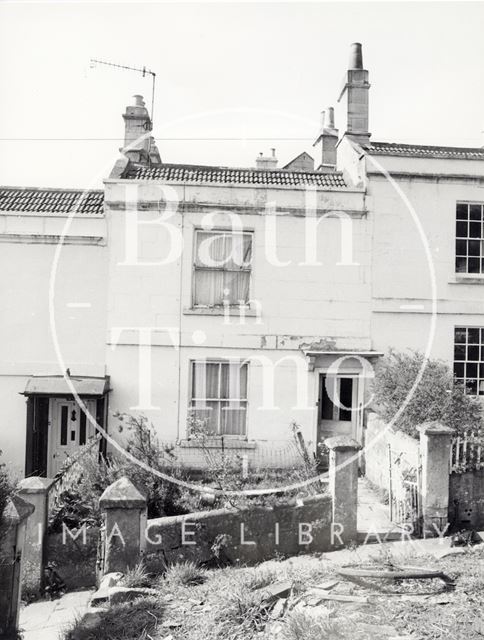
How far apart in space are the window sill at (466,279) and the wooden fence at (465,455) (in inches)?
207

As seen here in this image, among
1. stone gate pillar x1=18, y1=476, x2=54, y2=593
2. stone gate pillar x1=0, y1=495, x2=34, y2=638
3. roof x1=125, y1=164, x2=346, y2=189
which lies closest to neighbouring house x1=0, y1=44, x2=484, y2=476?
roof x1=125, y1=164, x2=346, y2=189

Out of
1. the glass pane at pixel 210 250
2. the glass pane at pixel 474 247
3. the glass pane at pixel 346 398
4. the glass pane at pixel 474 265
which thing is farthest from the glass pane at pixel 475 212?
the glass pane at pixel 210 250

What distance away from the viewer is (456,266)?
49.0 ft

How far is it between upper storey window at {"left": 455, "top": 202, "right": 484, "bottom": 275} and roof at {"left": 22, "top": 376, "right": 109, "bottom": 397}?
9270mm

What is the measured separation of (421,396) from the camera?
1273cm

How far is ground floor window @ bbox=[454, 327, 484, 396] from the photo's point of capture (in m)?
14.9

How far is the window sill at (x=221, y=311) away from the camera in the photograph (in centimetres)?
1451

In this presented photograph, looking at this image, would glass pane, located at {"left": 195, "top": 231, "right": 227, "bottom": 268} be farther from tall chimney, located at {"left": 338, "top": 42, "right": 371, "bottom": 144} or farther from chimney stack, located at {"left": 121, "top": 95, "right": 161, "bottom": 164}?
tall chimney, located at {"left": 338, "top": 42, "right": 371, "bottom": 144}

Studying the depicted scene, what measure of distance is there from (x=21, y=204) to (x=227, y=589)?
11.7m

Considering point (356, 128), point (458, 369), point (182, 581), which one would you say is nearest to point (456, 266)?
point (458, 369)

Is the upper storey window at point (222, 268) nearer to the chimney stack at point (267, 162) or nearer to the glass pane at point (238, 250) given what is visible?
the glass pane at point (238, 250)

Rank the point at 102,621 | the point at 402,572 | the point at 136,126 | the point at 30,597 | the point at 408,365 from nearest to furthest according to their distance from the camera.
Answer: the point at 102,621
the point at 402,572
the point at 30,597
the point at 408,365
the point at 136,126

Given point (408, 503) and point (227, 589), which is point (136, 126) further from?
point (227, 589)

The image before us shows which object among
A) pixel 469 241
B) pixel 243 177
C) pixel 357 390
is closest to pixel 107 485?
pixel 357 390
